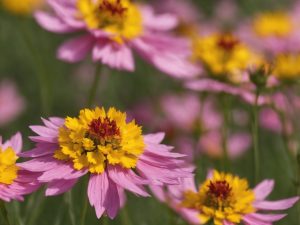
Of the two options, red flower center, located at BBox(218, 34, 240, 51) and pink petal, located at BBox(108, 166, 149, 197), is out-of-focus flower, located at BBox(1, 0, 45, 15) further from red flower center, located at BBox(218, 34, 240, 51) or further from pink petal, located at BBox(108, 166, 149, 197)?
pink petal, located at BBox(108, 166, 149, 197)

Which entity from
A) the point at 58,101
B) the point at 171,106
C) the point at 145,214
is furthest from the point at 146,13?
the point at 58,101

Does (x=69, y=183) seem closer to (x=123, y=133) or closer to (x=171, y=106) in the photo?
(x=123, y=133)

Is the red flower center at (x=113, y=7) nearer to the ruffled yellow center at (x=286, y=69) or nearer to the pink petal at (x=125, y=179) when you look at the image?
the ruffled yellow center at (x=286, y=69)

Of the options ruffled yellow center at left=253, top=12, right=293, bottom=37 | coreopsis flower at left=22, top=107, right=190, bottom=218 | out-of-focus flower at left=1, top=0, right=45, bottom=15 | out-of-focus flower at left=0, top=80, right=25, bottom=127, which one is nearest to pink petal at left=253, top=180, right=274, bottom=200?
coreopsis flower at left=22, top=107, right=190, bottom=218

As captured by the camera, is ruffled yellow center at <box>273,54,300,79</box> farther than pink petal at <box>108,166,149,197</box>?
Yes

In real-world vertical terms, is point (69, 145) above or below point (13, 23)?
below

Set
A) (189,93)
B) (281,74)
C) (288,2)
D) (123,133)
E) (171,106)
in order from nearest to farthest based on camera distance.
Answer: (123,133) < (281,74) < (171,106) < (189,93) < (288,2)

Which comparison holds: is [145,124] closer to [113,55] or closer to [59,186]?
[113,55]
